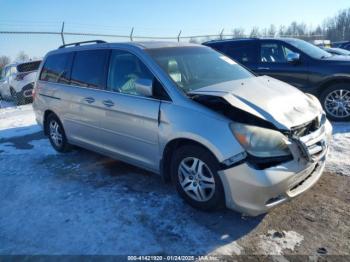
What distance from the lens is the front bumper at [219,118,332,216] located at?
2.99 m

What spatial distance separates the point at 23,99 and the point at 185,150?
435 inches

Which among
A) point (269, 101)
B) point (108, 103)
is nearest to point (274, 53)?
point (269, 101)

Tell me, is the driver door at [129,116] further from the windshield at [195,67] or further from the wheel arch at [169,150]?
the windshield at [195,67]

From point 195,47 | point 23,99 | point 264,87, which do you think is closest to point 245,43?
point 195,47

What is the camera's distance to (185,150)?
3.54m

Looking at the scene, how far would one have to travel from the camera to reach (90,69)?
4.89 meters

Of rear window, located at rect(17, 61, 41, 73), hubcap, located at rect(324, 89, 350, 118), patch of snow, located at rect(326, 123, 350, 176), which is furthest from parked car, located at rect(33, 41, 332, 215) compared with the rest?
rear window, located at rect(17, 61, 41, 73)

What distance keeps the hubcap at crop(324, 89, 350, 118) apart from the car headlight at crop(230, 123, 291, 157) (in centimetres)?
443

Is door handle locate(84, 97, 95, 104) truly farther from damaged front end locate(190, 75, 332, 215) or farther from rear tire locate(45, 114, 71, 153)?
damaged front end locate(190, 75, 332, 215)

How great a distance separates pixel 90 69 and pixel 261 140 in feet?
9.40

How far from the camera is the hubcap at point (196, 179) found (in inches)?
135

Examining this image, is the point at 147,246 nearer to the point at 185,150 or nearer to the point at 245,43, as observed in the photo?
the point at 185,150

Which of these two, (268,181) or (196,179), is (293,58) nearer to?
(196,179)

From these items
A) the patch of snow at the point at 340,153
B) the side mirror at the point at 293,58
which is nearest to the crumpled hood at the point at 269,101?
the patch of snow at the point at 340,153
